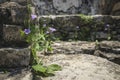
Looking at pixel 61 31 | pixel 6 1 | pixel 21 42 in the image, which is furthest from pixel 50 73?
pixel 61 31

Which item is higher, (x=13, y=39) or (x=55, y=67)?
(x=13, y=39)

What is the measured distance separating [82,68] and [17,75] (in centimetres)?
66

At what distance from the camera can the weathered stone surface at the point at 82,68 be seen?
2282mm

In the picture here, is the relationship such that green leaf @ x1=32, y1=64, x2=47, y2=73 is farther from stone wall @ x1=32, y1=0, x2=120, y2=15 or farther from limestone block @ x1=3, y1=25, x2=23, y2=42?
stone wall @ x1=32, y1=0, x2=120, y2=15

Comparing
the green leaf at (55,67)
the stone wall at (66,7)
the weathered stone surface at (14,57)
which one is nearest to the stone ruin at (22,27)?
the weathered stone surface at (14,57)

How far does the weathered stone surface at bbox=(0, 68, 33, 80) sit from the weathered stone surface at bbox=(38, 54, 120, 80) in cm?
15

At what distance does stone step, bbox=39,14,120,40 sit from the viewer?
4371 mm

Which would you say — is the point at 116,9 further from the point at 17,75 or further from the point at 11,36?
the point at 17,75

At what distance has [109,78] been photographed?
2291 millimetres

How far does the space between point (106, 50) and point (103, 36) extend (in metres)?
0.94

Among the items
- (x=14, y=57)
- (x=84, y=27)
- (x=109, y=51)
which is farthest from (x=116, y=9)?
(x=14, y=57)

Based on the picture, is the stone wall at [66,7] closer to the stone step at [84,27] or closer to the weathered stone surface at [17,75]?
the stone step at [84,27]

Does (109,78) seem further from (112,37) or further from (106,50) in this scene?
(112,37)

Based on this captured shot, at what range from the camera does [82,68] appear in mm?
2514
